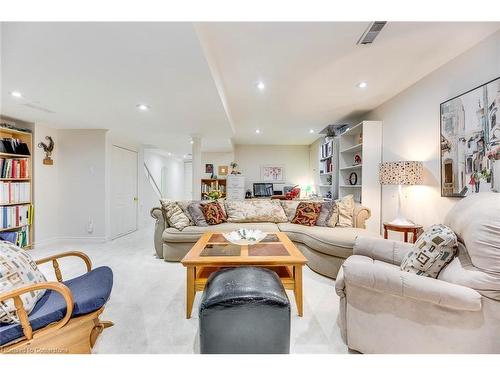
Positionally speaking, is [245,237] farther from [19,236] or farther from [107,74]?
[19,236]

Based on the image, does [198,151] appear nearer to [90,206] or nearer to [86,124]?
[86,124]

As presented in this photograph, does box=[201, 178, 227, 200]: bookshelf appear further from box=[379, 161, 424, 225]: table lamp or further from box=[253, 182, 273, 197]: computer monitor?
box=[379, 161, 424, 225]: table lamp

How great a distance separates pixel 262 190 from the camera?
6.75 meters

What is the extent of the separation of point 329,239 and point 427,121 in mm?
1772

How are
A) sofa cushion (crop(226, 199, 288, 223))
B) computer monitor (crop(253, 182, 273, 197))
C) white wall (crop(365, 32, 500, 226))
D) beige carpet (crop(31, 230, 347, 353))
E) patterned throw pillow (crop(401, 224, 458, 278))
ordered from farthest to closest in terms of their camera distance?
1. computer monitor (crop(253, 182, 273, 197))
2. sofa cushion (crop(226, 199, 288, 223))
3. white wall (crop(365, 32, 500, 226))
4. beige carpet (crop(31, 230, 347, 353))
5. patterned throw pillow (crop(401, 224, 458, 278))

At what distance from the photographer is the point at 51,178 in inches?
163

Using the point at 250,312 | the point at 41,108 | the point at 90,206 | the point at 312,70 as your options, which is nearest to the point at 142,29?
the point at 312,70

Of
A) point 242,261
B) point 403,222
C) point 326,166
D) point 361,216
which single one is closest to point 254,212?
point 361,216

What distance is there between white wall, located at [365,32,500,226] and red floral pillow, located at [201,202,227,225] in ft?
8.09

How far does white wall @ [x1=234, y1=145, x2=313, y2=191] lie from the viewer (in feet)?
22.6

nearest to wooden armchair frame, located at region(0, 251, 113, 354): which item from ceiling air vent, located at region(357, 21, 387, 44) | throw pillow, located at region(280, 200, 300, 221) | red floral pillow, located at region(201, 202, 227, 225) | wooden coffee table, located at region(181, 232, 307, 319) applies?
wooden coffee table, located at region(181, 232, 307, 319)

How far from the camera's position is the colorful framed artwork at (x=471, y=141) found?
1878mm

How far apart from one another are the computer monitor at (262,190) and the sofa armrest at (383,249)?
4.71 metres

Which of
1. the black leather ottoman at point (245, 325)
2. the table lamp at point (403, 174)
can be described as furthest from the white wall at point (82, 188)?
the table lamp at point (403, 174)
